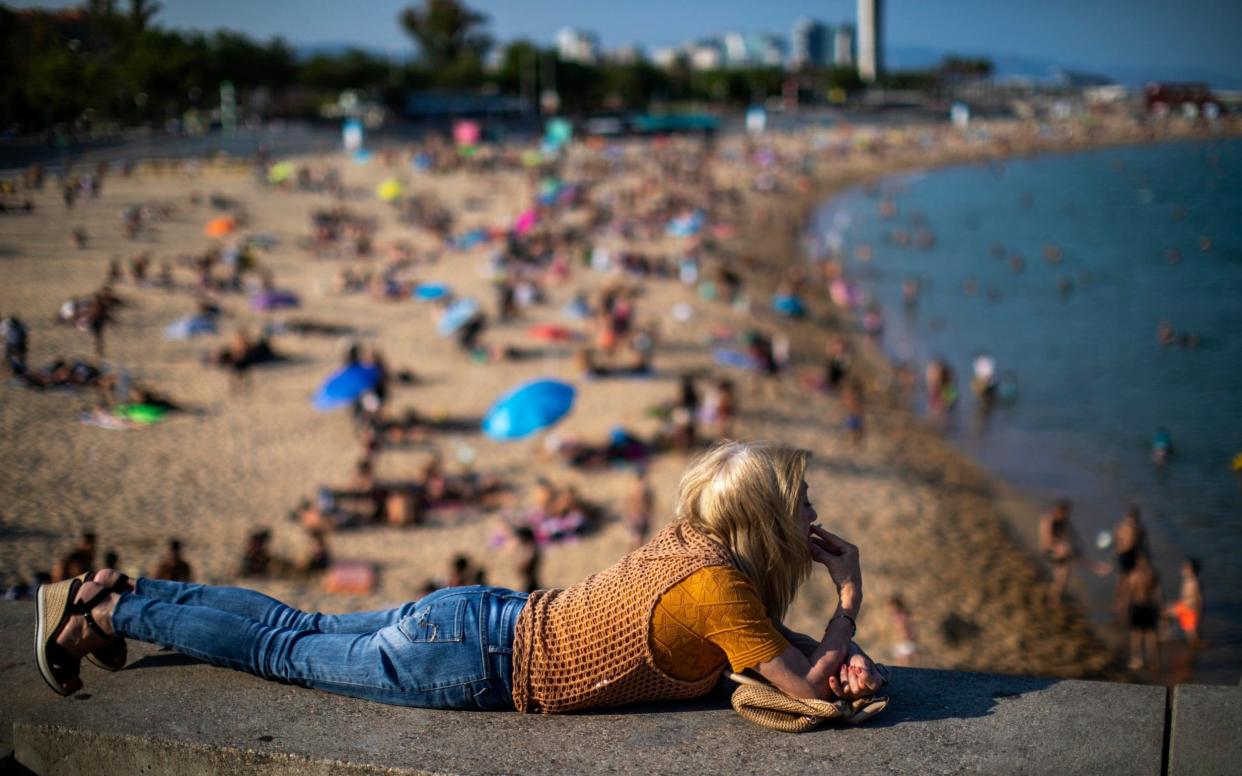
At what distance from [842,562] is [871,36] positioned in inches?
5205

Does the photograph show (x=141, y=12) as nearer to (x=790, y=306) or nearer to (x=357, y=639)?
(x=357, y=639)

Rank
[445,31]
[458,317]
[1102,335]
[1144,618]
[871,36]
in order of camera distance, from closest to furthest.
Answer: [1144,618] < [458,317] < [1102,335] < [445,31] < [871,36]

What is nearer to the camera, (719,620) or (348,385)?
(719,620)

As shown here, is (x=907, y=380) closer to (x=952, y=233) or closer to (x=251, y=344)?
(x=251, y=344)

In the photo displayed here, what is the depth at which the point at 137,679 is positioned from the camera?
2.55 metres

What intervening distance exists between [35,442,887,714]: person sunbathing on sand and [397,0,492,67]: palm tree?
84.3 m

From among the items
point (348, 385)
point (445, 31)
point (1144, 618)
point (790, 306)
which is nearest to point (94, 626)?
point (1144, 618)

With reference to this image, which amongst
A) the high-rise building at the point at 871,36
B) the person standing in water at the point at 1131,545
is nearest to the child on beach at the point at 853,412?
the person standing in water at the point at 1131,545

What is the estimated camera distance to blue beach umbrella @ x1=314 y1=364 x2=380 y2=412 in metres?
11.9

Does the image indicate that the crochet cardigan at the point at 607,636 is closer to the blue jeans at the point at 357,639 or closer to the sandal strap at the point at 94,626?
the blue jeans at the point at 357,639

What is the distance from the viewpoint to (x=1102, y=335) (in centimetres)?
2192

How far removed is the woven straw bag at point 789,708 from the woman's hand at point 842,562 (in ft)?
0.70

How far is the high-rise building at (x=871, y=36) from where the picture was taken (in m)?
120

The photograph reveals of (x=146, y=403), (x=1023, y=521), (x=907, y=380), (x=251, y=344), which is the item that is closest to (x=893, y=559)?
(x=1023, y=521)
